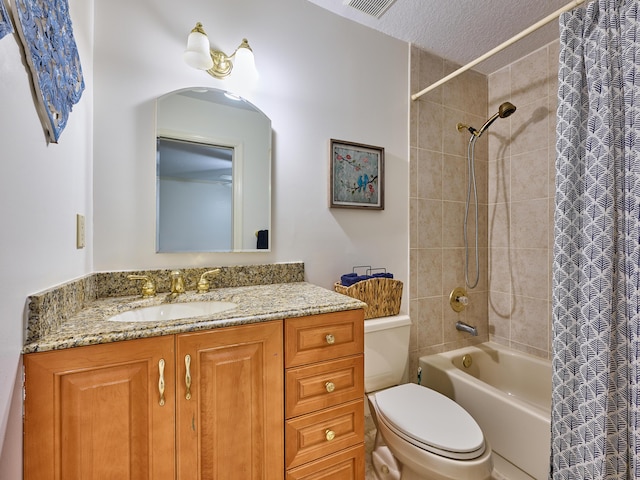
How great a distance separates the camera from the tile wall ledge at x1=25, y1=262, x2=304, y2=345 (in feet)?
2.25

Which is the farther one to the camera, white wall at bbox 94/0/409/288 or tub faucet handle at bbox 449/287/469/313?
tub faucet handle at bbox 449/287/469/313

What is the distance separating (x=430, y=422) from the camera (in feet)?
Result: 3.75

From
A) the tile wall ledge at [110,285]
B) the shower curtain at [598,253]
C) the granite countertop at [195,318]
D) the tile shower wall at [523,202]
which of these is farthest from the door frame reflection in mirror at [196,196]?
the tile shower wall at [523,202]

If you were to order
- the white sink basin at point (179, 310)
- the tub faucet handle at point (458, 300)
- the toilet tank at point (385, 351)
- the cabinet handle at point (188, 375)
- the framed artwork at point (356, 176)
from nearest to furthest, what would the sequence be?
the cabinet handle at point (188, 375) → the white sink basin at point (179, 310) → the toilet tank at point (385, 351) → the framed artwork at point (356, 176) → the tub faucet handle at point (458, 300)

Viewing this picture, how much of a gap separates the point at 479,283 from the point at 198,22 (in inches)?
93.3

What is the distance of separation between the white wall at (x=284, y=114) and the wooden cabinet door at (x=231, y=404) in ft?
1.89

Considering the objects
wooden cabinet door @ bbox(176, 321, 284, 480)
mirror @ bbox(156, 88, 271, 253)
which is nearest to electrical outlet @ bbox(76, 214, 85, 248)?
mirror @ bbox(156, 88, 271, 253)

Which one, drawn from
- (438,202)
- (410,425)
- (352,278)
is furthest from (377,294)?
(438,202)

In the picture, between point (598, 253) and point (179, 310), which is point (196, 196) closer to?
point (179, 310)

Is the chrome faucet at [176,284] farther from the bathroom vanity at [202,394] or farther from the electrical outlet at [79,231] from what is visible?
the electrical outlet at [79,231]

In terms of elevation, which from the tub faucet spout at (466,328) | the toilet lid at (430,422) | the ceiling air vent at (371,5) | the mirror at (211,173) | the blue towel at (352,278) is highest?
the ceiling air vent at (371,5)

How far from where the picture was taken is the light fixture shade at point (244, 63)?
4.31 ft

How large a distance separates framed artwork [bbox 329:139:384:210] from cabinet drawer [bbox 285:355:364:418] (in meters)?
0.86

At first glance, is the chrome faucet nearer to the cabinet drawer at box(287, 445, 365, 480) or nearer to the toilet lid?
the cabinet drawer at box(287, 445, 365, 480)
